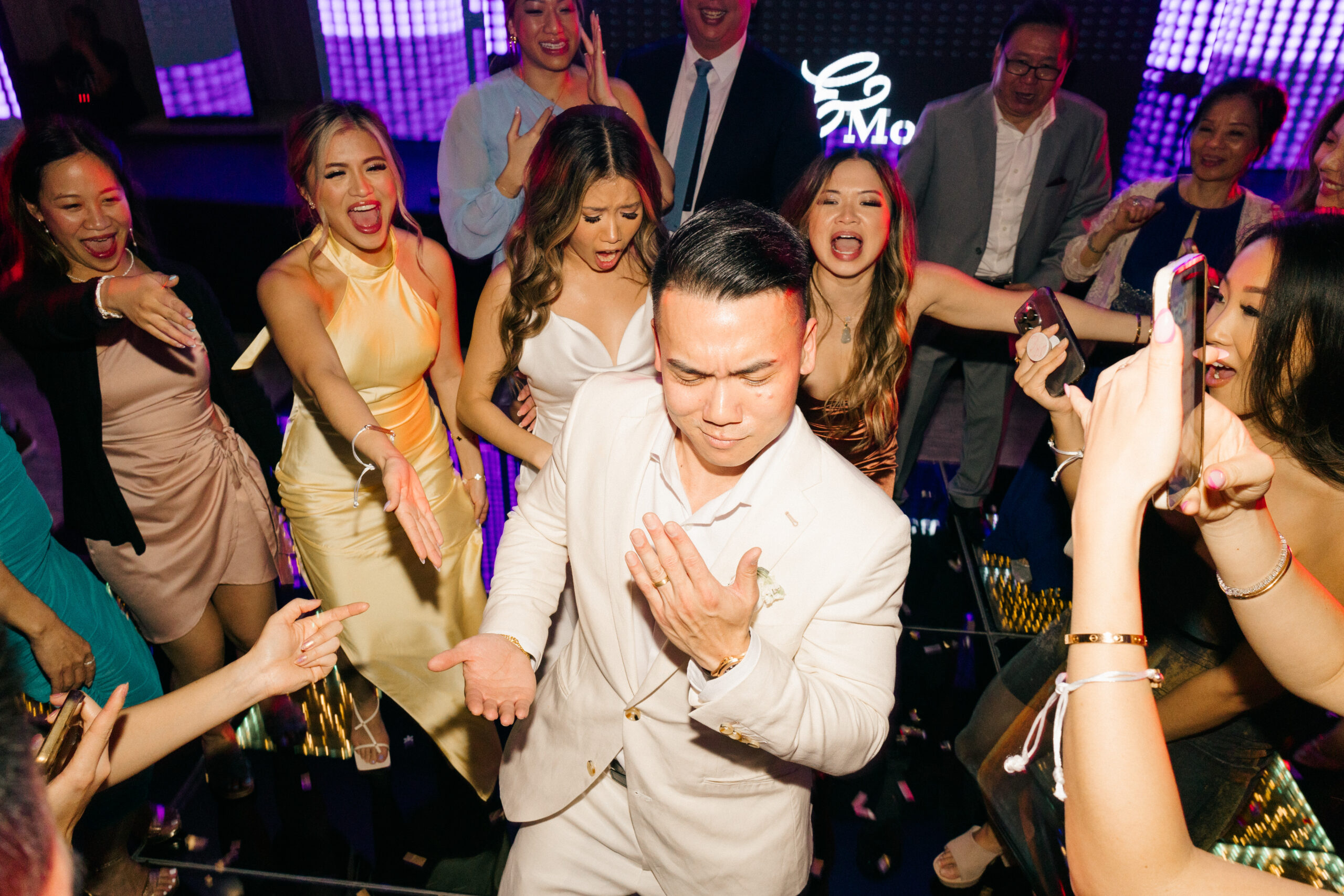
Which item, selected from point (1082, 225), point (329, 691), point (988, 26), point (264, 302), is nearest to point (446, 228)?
point (264, 302)

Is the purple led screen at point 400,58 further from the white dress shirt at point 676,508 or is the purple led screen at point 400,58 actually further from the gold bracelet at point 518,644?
the gold bracelet at point 518,644

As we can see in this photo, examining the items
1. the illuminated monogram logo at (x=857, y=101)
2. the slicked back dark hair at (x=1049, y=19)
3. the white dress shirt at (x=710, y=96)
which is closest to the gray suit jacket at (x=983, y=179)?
the slicked back dark hair at (x=1049, y=19)

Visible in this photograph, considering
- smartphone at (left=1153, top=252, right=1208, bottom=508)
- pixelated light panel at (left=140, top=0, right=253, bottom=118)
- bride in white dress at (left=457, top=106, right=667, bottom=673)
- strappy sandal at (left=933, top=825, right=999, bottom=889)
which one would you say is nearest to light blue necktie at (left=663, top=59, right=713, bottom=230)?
bride in white dress at (left=457, top=106, right=667, bottom=673)

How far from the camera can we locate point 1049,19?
3.56 m

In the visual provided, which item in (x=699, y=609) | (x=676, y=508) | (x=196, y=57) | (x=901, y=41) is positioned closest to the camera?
(x=699, y=609)

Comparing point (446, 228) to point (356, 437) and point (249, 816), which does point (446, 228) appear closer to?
point (356, 437)

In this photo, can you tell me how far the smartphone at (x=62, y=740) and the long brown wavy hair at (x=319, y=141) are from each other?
1.67m

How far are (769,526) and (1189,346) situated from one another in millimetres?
770

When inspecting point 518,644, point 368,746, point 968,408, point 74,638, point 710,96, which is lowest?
point 368,746

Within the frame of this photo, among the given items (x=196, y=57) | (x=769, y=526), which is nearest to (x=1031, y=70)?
(x=769, y=526)

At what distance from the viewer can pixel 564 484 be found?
1925 mm

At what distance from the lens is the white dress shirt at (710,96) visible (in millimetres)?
3850

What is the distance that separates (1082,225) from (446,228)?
2911 millimetres

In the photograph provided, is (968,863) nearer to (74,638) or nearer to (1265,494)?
(1265,494)
